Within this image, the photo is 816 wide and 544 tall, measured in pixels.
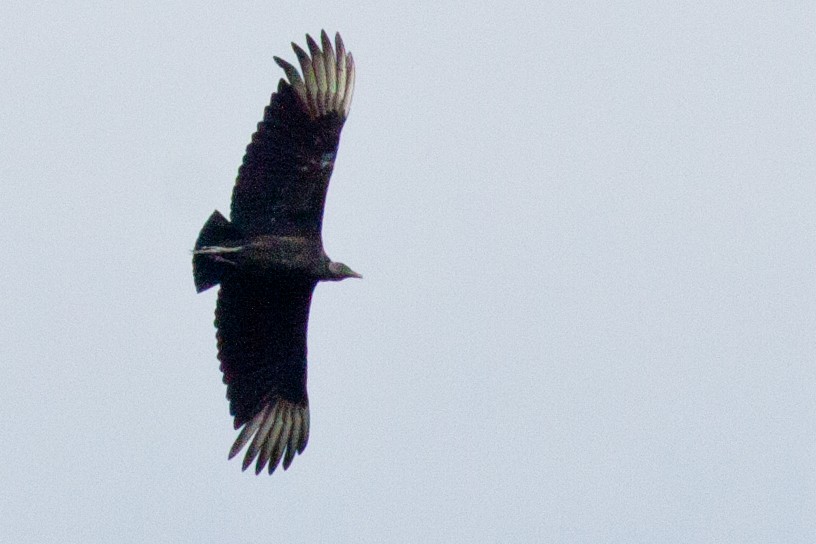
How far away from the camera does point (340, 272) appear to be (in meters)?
13.5

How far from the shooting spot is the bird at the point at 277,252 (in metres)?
13.0

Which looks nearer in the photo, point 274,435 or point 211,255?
point 211,255

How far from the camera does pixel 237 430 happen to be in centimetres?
1371

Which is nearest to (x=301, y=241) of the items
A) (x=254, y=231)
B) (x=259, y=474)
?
(x=254, y=231)

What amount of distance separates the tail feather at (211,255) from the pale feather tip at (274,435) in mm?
1534

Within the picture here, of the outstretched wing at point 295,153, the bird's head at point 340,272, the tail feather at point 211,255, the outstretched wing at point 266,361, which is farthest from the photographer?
the bird's head at point 340,272

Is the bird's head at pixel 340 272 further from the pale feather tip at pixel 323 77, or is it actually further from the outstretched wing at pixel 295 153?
the pale feather tip at pixel 323 77

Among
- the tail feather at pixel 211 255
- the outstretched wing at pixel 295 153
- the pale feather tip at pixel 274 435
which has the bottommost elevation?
the pale feather tip at pixel 274 435

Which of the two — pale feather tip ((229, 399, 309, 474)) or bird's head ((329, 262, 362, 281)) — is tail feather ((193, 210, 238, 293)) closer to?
bird's head ((329, 262, 362, 281))

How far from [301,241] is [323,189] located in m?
0.50

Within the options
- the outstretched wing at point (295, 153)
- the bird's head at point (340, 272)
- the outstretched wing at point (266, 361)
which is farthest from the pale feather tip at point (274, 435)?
the outstretched wing at point (295, 153)

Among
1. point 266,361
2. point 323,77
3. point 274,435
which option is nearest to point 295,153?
point 323,77

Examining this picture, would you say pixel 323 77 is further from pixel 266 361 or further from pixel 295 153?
pixel 266 361

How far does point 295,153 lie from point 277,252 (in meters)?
0.89
